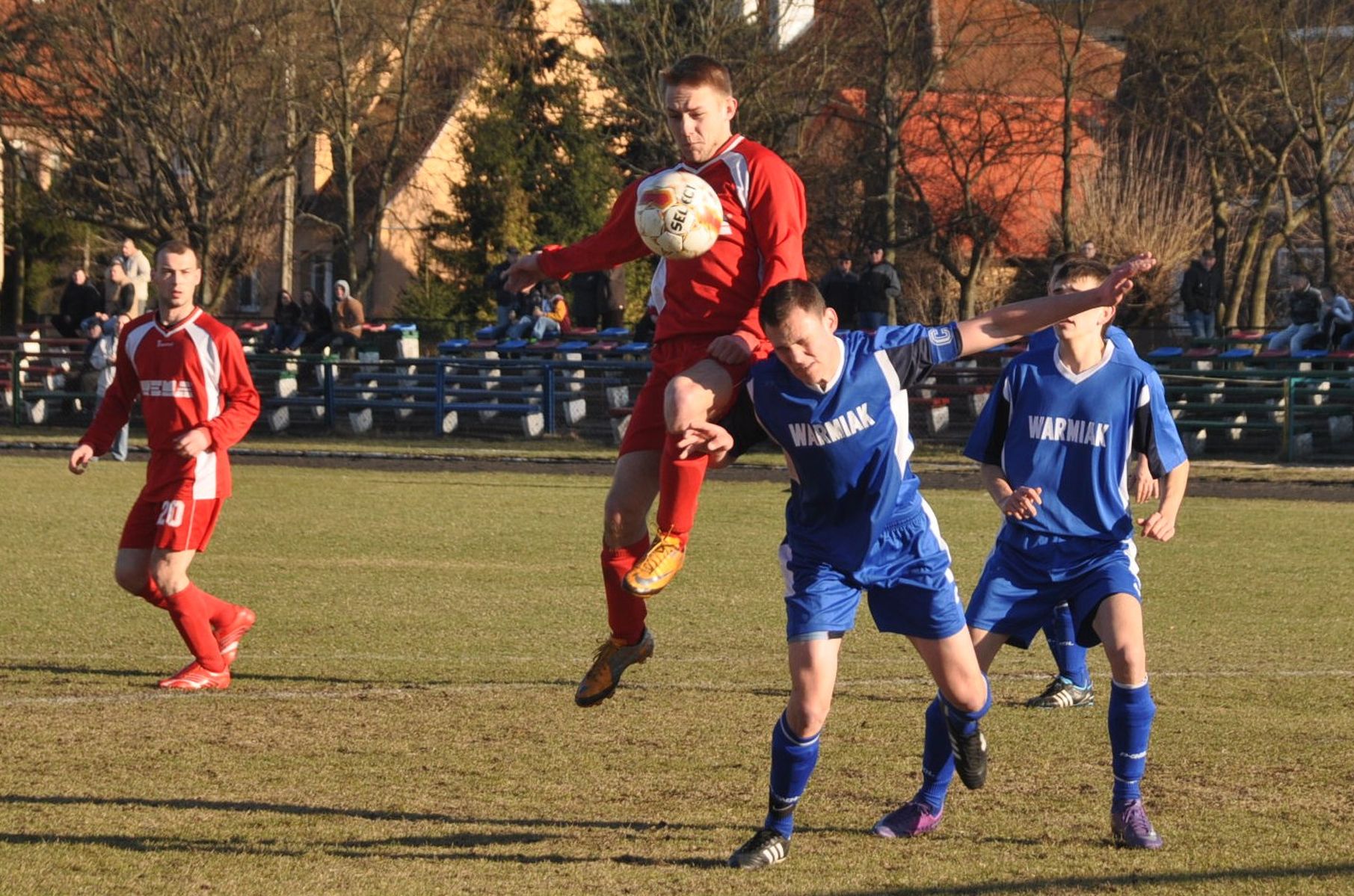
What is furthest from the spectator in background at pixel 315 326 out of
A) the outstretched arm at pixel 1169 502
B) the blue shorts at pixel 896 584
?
the blue shorts at pixel 896 584

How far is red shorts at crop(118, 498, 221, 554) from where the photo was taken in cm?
730

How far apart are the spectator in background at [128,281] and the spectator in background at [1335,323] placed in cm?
1570

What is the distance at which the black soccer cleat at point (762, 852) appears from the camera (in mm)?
4633

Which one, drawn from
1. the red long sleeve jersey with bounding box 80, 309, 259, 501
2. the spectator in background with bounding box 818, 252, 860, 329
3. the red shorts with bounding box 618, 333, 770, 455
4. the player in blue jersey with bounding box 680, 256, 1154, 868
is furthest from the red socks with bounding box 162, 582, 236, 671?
the spectator in background with bounding box 818, 252, 860, 329

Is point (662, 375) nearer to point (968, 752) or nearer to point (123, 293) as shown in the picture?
point (968, 752)

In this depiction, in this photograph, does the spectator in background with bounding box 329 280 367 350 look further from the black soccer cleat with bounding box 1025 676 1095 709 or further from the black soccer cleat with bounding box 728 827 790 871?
the black soccer cleat with bounding box 728 827 790 871

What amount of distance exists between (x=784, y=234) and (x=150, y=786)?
2786 mm

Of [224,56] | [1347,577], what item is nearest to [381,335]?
[224,56]

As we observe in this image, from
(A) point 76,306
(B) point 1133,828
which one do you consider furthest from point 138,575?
(A) point 76,306

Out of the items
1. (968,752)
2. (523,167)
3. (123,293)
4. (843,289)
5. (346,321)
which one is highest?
(523,167)

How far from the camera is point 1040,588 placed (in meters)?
5.27

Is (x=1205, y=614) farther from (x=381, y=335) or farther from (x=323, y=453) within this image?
(x=381, y=335)

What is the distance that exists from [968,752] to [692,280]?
179 centimetres

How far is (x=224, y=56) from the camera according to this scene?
30500 mm
